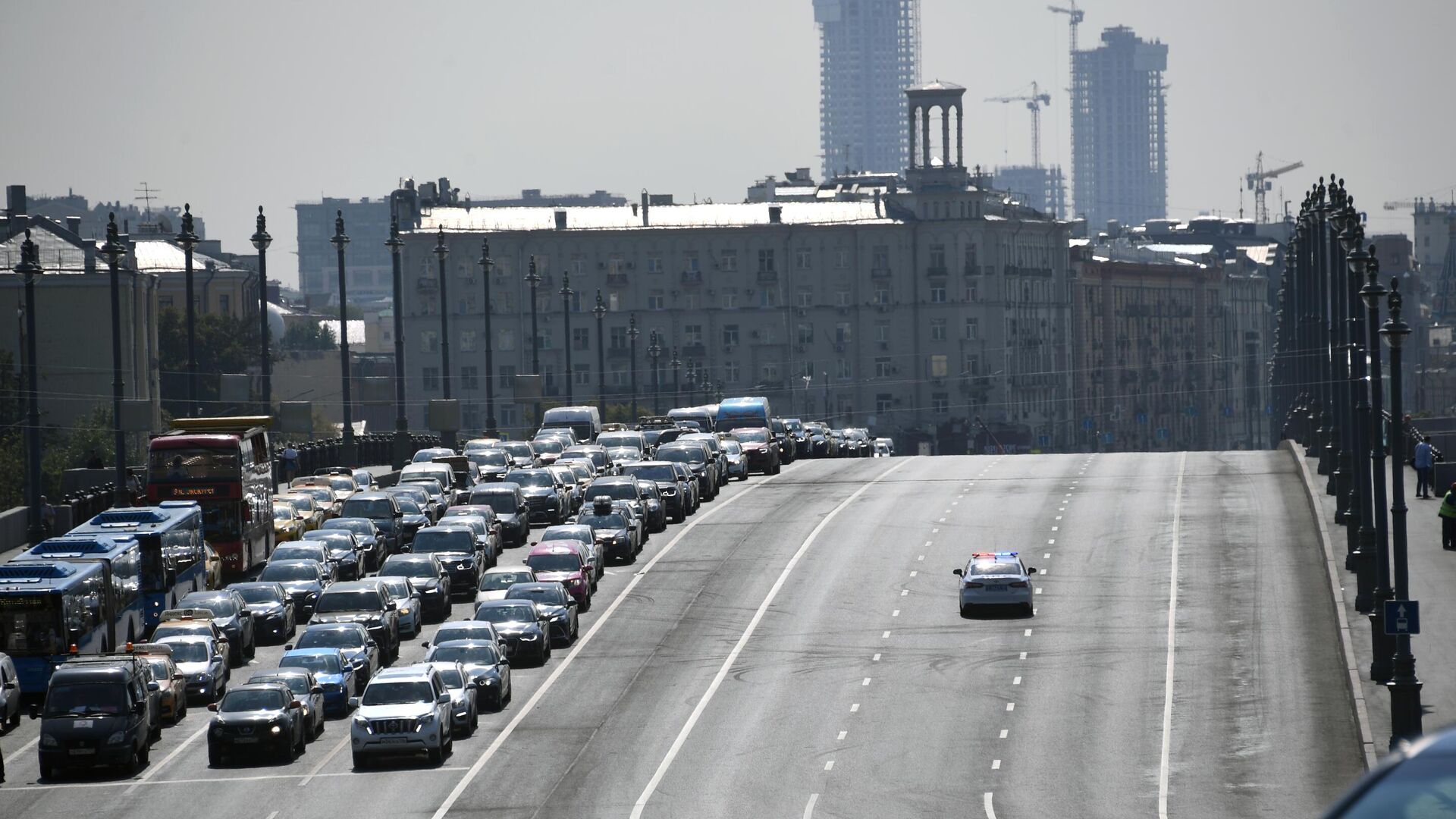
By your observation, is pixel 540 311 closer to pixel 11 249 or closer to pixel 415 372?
pixel 415 372

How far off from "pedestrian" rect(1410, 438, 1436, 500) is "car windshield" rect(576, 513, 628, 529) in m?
20.2

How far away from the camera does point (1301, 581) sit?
51.8 metres

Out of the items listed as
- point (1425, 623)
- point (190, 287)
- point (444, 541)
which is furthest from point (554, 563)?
point (190, 287)

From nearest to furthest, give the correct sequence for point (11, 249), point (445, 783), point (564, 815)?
point (564, 815), point (445, 783), point (11, 249)

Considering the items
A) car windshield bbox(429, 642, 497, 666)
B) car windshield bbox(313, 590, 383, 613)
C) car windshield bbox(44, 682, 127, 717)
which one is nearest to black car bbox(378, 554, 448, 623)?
car windshield bbox(313, 590, 383, 613)

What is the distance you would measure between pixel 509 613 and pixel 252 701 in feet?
30.9

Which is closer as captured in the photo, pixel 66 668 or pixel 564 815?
pixel 564 815

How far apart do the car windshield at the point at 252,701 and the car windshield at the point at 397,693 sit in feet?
5.18

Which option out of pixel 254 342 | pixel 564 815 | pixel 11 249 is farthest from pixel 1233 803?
pixel 254 342

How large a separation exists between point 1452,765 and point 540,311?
179399mm

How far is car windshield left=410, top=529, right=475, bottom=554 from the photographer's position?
53.9m

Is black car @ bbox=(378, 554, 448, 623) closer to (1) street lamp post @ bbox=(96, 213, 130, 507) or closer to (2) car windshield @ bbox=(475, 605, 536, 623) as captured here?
(2) car windshield @ bbox=(475, 605, 536, 623)

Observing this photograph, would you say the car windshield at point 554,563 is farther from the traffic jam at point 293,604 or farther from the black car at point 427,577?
the black car at point 427,577

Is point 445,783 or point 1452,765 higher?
point 1452,765
